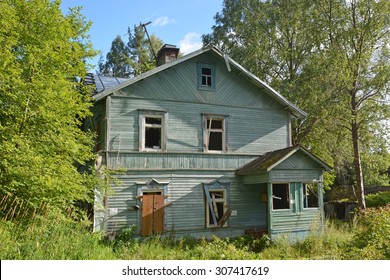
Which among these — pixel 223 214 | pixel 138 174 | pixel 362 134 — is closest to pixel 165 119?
pixel 138 174

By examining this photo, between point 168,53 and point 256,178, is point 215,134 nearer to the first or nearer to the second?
point 256,178

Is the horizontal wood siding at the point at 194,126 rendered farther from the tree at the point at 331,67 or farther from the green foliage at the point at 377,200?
the green foliage at the point at 377,200

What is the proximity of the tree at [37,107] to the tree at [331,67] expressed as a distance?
14.5 metres

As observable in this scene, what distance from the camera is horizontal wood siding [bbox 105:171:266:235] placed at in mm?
12750

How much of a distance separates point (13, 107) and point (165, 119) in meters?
6.09

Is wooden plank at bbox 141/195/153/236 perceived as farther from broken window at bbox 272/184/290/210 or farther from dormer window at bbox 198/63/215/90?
broken window at bbox 272/184/290/210

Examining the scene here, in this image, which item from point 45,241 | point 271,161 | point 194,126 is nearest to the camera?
point 45,241

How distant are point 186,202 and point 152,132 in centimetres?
334

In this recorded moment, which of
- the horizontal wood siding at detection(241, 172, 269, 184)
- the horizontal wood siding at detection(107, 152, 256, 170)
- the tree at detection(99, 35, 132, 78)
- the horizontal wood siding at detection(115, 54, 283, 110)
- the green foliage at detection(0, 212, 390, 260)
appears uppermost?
the tree at detection(99, 35, 132, 78)

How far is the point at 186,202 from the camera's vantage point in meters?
13.7

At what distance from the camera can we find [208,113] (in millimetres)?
14648

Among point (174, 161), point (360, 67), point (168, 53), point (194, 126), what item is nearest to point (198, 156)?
point (174, 161)

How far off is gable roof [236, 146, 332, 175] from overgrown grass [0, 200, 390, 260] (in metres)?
2.71

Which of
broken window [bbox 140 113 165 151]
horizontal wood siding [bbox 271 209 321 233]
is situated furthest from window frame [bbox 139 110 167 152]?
horizontal wood siding [bbox 271 209 321 233]
